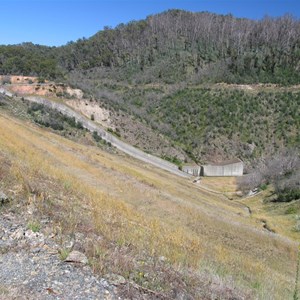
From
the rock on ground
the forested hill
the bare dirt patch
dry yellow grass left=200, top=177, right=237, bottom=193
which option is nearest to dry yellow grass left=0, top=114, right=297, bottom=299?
the rock on ground

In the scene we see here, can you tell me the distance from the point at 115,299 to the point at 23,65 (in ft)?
256

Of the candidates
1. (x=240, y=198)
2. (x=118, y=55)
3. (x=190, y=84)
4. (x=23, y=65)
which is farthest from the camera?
(x=118, y=55)

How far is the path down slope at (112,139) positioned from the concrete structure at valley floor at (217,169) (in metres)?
3.76

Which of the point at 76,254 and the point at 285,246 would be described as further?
the point at 285,246

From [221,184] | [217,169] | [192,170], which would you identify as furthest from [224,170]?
[221,184]

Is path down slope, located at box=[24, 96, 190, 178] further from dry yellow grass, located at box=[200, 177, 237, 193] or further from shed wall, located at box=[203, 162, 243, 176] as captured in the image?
shed wall, located at box=[203, 162, 243, 176]

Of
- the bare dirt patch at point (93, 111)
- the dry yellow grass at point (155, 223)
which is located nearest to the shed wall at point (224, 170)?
the bare dirt patch at point (93, 111)

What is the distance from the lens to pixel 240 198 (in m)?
45.5

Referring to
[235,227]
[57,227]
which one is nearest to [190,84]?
[235,227]

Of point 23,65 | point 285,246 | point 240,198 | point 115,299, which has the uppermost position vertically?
point 23,65

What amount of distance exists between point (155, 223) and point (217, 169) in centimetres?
4759

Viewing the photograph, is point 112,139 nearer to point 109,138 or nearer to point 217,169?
point 109,138

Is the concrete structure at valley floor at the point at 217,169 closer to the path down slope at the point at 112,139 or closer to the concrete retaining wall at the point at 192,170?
the concrete retaining wall at the point at 192,170

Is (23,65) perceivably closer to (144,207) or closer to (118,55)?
(118,55)
